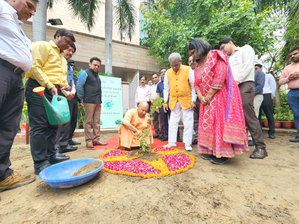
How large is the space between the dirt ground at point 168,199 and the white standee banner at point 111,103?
3945mm

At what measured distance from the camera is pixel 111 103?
18.7 feet

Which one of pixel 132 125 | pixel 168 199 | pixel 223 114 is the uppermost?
pixel 223 114

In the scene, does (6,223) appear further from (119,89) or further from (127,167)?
(119,89)

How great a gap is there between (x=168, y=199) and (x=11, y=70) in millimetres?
1862

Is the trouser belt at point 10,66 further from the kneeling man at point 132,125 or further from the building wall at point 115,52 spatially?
the building wall at point 115,52

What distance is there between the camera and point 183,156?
217 cm

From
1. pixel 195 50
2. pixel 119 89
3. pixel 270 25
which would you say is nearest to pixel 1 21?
pixel 195 50

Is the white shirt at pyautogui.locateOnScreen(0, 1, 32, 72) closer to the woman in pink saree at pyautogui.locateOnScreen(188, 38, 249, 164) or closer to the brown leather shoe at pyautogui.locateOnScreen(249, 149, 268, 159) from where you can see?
the woman in pink saree at pyautogui.locateOnScreen(188, 38, 249, 164)

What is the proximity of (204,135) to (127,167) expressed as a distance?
120cm

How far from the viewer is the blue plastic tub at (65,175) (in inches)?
49.6

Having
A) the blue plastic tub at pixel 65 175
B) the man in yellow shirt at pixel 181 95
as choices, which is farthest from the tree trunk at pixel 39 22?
the blue plastic tub at pixel 65 175

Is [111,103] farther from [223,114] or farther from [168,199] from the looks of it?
[168,199]

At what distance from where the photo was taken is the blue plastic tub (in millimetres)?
1259

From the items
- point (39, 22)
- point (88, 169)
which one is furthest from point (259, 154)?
point (39, 22)
